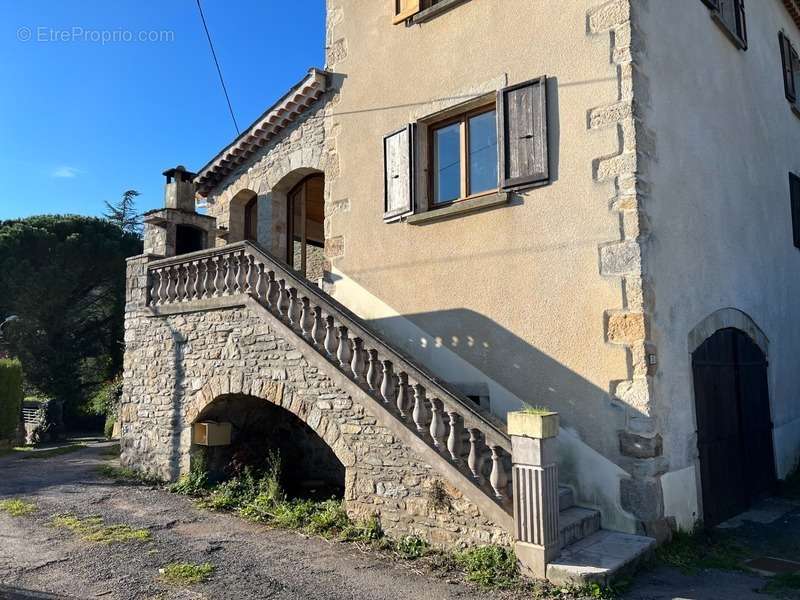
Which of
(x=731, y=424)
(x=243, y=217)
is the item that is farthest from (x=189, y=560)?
(x=243, y=217)

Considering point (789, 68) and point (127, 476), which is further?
point (789, 68)

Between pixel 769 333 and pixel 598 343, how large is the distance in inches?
154

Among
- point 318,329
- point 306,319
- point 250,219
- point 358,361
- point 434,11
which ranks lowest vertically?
point 358,361

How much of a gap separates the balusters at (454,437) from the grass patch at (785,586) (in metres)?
2.44

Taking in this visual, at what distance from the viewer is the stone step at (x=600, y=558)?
417cm

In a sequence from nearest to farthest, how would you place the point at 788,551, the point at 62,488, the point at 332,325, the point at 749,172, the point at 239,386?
1. the point at 788,551
2. the point at 332,325
3. the point at 239,386
4. the point at 749,172
5. the point at 62,488

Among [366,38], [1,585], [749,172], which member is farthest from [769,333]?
[1,585]

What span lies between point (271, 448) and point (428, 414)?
3.85 meters

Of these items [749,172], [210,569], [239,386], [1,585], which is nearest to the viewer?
[1,585]

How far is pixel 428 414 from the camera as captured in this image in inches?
212

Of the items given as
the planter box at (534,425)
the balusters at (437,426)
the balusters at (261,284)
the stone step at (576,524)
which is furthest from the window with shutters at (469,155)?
the stone step at (576,524)

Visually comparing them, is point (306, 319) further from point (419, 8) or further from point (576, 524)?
point (419, 8)

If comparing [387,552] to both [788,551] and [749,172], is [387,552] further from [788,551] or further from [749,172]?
[749,172]

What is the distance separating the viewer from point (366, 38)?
25.8 ft
